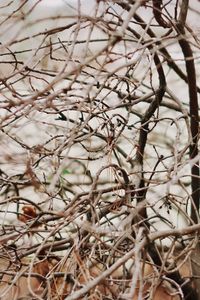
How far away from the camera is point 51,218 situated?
221 centimetres

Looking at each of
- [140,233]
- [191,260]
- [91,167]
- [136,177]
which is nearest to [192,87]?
[136,177]

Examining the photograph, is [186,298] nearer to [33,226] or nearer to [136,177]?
[136,177]

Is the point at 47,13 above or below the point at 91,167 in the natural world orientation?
above

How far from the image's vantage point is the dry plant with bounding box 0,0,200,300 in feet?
5.32

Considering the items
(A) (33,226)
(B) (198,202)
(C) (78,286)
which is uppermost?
(B) (198,202)

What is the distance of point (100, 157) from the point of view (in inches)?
80.4

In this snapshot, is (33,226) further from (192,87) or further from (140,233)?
(192,87)

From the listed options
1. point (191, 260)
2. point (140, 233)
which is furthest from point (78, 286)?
point (191, 260)

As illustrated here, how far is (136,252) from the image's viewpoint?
4.68 ft

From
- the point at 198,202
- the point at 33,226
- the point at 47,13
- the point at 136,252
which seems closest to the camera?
the point at 136,252

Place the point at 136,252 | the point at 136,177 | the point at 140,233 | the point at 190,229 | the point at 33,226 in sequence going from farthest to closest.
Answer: the point at 136,177 → the point at 33,226 → the point at 190,229 → the point at 140,233 → the point at 136,252

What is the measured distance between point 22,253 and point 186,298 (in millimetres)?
932

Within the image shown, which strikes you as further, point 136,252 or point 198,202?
point 198,202

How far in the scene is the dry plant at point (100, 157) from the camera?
5.32ft
